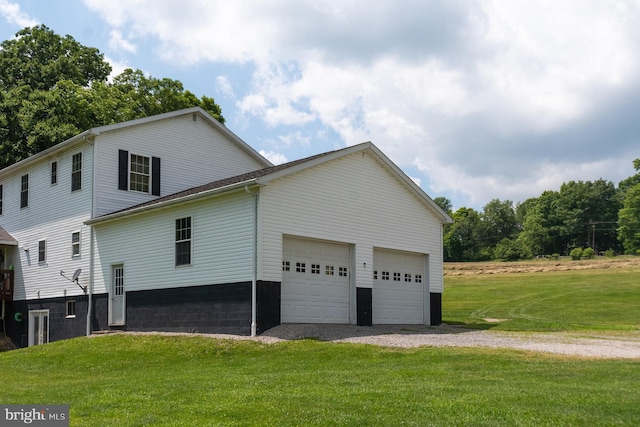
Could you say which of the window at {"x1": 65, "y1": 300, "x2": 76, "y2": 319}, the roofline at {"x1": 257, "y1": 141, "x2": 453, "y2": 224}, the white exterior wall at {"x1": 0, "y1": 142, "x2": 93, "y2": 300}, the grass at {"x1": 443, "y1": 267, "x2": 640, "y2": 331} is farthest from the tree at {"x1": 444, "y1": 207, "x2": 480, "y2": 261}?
the window at {"x1": 65, "y1": 300, "x2": 76, "y2": 319}

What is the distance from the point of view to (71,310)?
995 inches

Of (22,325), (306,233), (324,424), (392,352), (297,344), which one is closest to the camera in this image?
(324,424)

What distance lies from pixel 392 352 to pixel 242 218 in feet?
20.1

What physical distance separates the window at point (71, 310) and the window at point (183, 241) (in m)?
6.53

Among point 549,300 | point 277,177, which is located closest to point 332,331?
point 277,177

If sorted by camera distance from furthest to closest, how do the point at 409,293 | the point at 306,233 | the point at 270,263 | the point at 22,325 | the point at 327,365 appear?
1. the point at 22,325
2. the point at 409,293
3. the point at 306,233
4. the point at 270,263
5. the point at 327,365

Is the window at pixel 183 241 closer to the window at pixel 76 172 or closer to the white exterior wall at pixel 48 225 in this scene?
the white exterior wall at pixel 48 225

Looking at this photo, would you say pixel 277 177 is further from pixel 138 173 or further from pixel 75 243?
pixel 75 243

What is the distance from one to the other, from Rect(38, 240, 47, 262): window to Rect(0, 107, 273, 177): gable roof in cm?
334

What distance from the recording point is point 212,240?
19.9 metres

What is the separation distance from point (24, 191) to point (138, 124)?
23.6 feet

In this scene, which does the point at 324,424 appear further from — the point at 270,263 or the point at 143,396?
the point at 270,263

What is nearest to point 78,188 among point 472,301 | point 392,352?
point 392,352

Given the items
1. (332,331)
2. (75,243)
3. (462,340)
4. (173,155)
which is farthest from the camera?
(173,155)
